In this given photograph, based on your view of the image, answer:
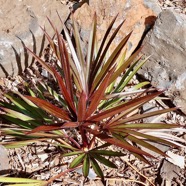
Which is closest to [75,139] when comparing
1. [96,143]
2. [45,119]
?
[96,143]

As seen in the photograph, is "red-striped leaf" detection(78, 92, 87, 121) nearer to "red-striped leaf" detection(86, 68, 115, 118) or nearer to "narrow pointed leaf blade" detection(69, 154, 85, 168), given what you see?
"red-striped leaf" detection(86, 68, 115, 118)

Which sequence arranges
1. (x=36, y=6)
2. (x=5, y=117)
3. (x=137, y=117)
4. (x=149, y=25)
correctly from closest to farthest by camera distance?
1. (x=137, y=117)
2. (x=5, y=117)
3. (x=36, y=6)
4. (x=149, y=25)

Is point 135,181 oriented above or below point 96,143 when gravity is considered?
below

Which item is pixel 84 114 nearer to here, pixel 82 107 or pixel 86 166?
pixel 82 107

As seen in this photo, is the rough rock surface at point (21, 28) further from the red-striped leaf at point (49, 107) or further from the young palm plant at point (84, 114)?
the red-striped leaf at point (49, 107)

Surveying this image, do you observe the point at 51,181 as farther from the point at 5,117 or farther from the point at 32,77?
the point at 32,77

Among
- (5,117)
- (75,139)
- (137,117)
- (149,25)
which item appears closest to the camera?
(137,117)

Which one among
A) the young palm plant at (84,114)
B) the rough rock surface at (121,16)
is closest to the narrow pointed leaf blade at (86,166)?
the young palm plant at (84,114)
